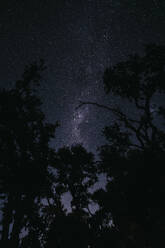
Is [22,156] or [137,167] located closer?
[137,167]

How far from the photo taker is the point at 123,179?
10.8 m

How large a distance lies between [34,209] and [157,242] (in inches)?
443

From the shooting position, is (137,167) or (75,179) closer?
(137,167)

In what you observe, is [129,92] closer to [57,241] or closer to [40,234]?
[57,241]

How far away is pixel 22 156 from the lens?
16266mm

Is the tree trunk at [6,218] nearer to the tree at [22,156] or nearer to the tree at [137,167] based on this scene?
the tree at [22,156]

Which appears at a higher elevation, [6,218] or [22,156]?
[22,156]

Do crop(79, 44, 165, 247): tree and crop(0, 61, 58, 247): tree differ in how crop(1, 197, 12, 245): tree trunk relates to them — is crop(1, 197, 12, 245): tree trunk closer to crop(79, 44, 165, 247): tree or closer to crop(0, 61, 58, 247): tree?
crop(0, 61, 58, 247): tree

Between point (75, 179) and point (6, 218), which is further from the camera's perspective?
point (75, 179)

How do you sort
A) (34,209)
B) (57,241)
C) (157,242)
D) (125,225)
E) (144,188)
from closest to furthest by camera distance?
(157,242) → (125,225) → (144,188) → (57,241) → (34,209)

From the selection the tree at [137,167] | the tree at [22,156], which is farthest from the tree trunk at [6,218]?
the tree at [137,167]

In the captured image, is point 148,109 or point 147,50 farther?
point 148,109

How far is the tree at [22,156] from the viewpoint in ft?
48.6

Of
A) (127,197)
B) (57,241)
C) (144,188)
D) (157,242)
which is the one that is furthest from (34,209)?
(157,242)
